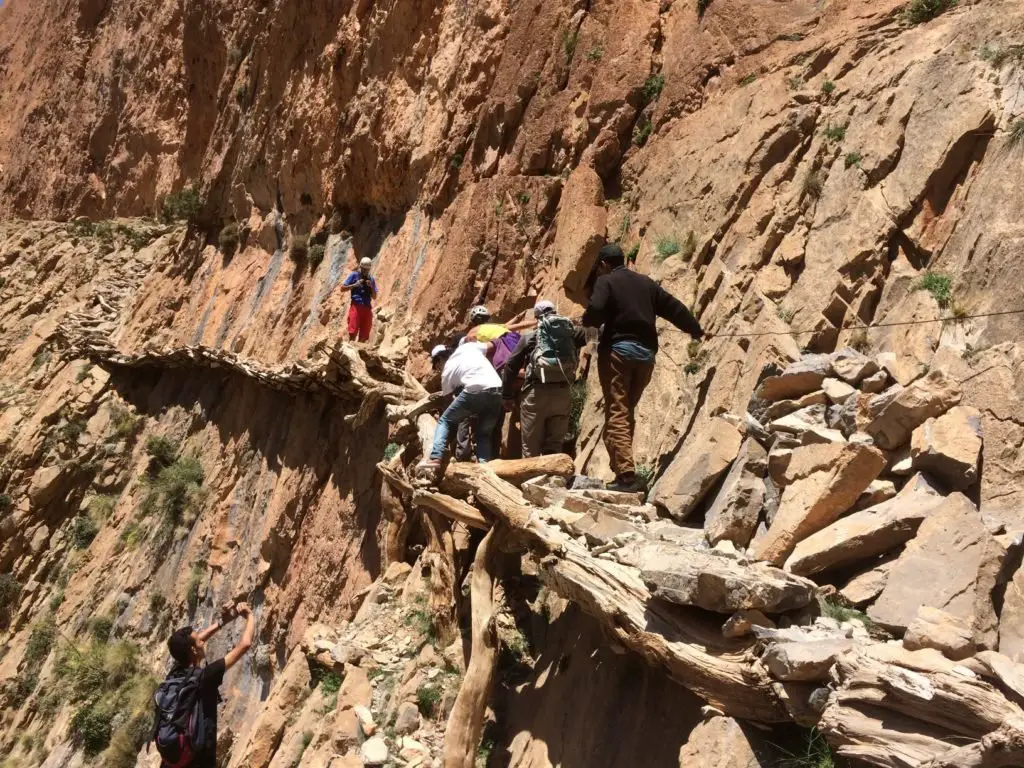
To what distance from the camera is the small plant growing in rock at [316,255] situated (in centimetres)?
1609

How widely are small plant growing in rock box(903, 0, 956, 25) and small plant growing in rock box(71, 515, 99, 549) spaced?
17.0m

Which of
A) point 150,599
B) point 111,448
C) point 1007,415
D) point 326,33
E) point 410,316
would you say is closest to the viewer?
point 1007,415

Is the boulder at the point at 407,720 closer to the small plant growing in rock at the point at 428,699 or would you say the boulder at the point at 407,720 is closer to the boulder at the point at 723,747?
the small plant growing in rock at the point at 428,699

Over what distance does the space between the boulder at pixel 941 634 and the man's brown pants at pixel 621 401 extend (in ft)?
10.2

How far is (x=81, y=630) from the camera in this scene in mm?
15719

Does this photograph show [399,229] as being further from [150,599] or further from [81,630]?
[81,630]

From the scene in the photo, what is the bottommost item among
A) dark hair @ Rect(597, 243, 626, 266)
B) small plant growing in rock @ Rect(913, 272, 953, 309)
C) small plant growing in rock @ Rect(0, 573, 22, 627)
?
small plant growing in rock @ Rect(0, 573, 22, 627)

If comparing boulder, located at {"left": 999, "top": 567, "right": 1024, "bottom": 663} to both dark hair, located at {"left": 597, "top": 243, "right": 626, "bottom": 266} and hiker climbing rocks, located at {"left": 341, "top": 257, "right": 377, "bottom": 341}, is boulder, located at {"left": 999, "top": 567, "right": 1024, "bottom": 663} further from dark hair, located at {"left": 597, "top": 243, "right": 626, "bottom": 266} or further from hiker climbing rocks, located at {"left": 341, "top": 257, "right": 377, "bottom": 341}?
hiker climbing rocks, located at {"left": 341, "top": 257, "right": 377, "bottom": 341}

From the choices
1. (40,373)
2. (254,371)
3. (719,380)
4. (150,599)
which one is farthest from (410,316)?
(40,373)

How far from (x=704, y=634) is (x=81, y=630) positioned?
1469cm

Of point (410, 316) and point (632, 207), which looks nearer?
point (632, 207)

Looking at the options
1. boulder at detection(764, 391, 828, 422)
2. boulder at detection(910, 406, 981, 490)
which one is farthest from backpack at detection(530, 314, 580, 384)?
boulder at detection(910, 406, 981, 490)

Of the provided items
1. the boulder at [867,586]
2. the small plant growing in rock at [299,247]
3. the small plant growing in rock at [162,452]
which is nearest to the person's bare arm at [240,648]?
the boulder at [867,586]

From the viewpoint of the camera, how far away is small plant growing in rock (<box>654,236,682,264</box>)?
8672 mm
